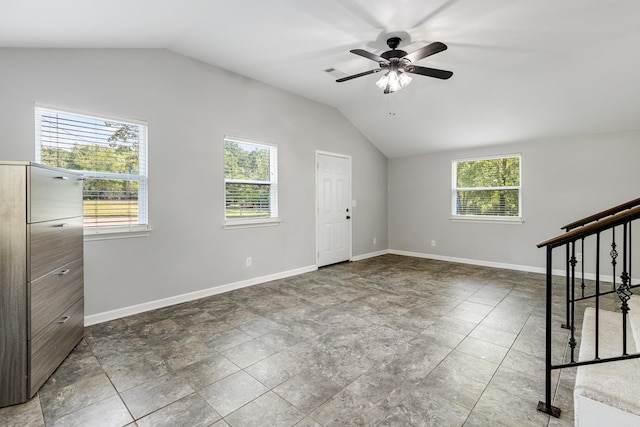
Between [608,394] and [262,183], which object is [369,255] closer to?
[262,183]

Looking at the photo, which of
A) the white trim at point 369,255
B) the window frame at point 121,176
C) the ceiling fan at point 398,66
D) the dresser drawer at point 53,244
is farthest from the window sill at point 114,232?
the white trim at point 369,255

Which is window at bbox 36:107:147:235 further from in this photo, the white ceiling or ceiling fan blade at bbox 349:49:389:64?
ceiling fan blade at bbox 349:49:389:64

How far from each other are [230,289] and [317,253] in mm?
1722

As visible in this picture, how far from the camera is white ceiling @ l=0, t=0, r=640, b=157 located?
2.46 meters

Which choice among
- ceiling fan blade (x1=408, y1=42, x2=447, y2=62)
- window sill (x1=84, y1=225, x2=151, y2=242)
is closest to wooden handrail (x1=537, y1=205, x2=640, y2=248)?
ceiling fan blade (x1=408, y1=42, x2=447, y2=62)

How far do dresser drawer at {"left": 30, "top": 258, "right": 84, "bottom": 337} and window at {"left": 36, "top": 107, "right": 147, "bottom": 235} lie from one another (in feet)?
2.03

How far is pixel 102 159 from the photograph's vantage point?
10.0 feet

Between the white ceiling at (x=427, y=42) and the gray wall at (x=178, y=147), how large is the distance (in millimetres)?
206

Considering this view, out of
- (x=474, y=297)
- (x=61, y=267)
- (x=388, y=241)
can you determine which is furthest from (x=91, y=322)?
(x=388, y=241)

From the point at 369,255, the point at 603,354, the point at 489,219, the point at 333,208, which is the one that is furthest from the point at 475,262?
the point at 603,354

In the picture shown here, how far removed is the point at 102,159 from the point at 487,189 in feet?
19.5

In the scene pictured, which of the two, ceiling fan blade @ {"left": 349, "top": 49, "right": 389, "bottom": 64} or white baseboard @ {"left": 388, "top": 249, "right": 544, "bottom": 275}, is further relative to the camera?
white baseboard @ {"left": 388, "top": 249, "right": 544, "bottom": 275}

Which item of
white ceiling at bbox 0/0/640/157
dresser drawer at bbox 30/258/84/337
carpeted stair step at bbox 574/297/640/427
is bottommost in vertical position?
carpeted stair step at bbox 574/297/640/427

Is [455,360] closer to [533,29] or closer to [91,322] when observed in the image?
[533,29]
